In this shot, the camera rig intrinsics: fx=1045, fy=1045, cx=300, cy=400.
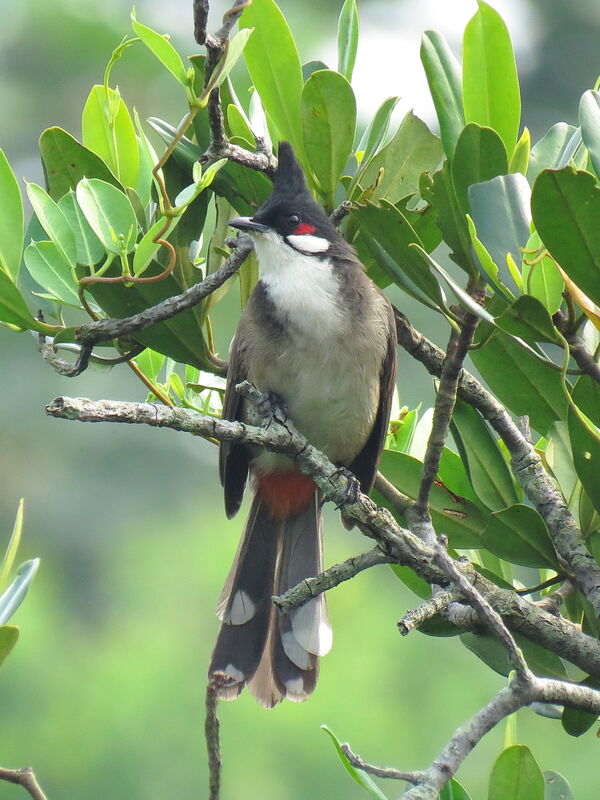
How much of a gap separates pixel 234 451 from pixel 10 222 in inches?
39.9

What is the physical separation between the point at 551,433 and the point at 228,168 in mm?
725

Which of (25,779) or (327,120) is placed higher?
(327,120)

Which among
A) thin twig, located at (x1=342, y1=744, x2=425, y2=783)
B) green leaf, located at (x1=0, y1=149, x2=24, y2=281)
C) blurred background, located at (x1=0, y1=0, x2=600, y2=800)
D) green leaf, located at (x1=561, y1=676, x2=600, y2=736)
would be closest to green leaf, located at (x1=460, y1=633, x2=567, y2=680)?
green leaf, located at (x1=561, y1=676, x2=600, y2=736)

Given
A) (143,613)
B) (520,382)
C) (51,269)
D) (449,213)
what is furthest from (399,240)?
(143,613)

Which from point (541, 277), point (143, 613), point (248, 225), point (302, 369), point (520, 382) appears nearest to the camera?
point (541, 277)

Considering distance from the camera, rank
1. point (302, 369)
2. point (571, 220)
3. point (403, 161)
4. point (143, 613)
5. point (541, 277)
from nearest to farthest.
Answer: point (571, 220) → point (541, 277) → point (403, 161) → point (302, 369) → point (143, 613)

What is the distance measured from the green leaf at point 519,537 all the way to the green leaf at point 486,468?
0.40 feet

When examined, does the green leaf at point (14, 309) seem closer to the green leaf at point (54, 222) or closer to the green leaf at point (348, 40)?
the green leaf at point (54, 222)

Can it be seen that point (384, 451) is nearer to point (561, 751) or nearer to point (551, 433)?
point (551, 433)

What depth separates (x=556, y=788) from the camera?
150cm

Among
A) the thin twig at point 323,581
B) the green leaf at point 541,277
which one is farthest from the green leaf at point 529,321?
the thin twig at point 323,581

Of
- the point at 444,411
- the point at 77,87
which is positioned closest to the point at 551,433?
the point at 444,411

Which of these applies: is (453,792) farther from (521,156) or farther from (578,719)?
(521,156)

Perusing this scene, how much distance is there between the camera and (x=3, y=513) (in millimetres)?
7090
